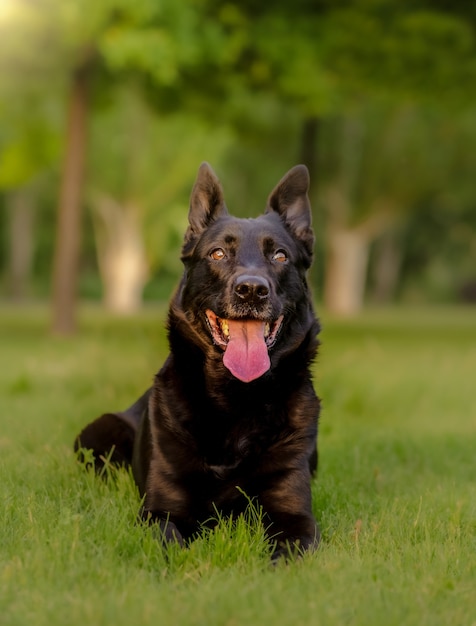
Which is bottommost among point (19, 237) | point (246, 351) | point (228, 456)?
point (19, 237)

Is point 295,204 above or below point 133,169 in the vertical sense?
below

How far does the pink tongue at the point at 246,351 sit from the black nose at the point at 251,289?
0.59 feet

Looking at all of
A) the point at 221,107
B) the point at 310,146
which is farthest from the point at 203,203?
the point at 310,146

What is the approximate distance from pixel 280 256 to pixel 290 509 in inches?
52.6

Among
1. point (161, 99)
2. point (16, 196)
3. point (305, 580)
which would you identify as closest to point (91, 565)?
point (305, 580)

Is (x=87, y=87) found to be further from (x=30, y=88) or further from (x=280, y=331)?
(x=280, y=331)

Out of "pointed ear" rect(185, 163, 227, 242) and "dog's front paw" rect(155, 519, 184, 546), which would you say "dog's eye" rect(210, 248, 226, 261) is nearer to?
"pointed ear" rect(185, 163, 227, 242)

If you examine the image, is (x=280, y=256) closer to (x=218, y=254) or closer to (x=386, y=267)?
(x=218, y=254)

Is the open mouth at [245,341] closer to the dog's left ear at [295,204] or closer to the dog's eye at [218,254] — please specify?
the dog's eye at [218,254]

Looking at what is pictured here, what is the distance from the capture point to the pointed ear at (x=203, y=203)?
5.25m

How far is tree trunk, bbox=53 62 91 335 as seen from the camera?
18.6m

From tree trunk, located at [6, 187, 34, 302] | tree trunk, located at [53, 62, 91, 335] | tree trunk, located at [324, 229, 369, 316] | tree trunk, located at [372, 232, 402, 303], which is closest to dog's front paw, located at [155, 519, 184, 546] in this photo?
tree trunk, located at [53, 62, 91, 335]

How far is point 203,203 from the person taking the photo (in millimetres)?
5285

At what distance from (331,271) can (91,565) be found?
35.0 m
